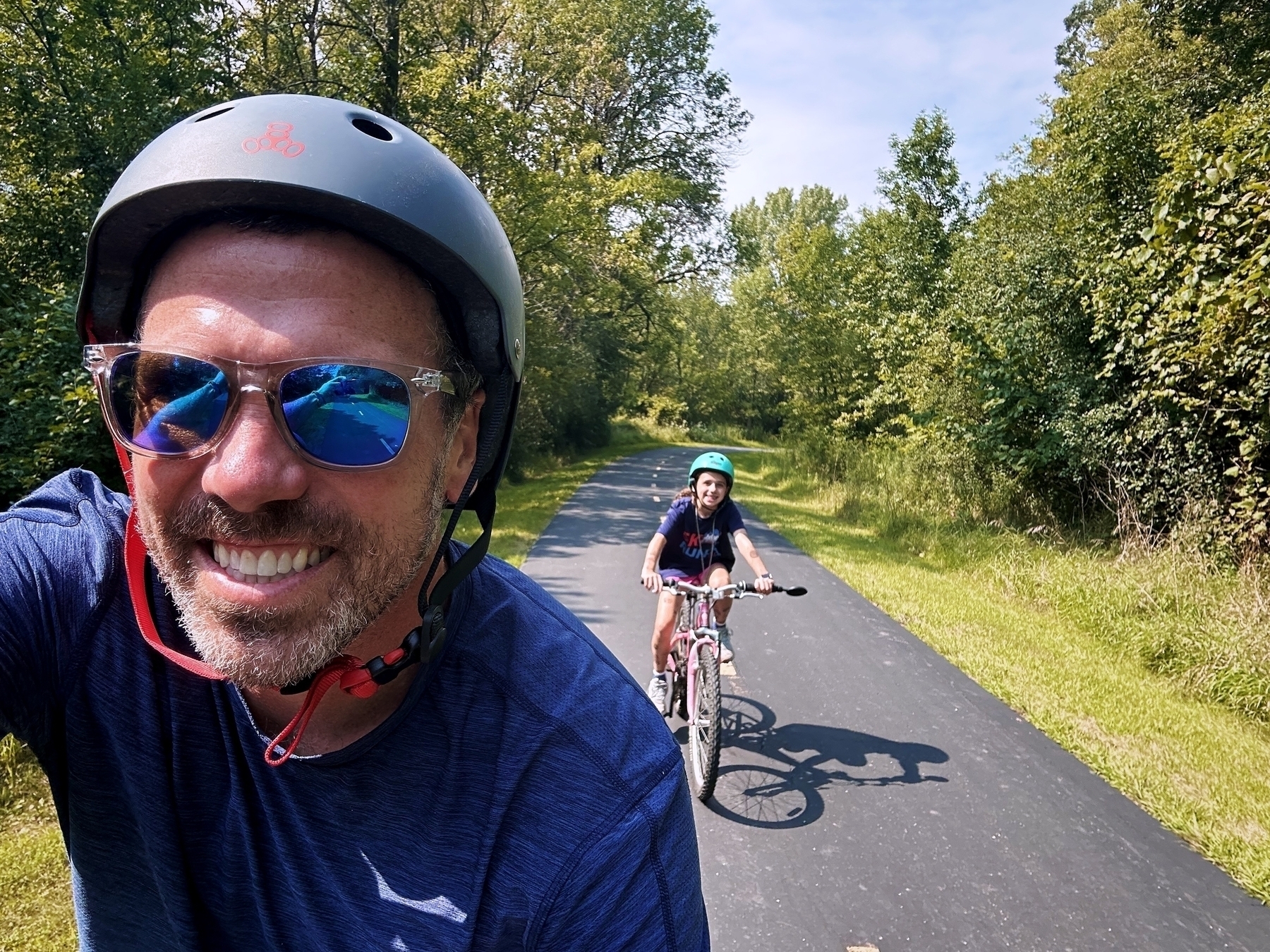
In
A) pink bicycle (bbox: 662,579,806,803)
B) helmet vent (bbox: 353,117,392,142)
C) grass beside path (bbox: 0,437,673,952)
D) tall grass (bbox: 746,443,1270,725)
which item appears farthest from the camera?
tall grass (bbox: 746,443,1270,725)

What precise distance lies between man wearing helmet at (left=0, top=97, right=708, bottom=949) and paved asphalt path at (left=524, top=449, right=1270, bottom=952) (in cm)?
258

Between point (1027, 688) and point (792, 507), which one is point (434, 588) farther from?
point (792, 507)

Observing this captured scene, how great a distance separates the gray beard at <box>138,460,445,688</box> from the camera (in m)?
1.24

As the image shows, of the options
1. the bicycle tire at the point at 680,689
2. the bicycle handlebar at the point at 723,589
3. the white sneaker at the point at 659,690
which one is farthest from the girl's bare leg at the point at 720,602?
the white sneaker at the point at 659,690

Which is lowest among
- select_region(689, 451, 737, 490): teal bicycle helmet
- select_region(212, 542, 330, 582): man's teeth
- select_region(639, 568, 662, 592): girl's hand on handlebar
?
select_region(639, 568, 662, 592): girl's hand on handlebar

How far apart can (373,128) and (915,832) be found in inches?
166

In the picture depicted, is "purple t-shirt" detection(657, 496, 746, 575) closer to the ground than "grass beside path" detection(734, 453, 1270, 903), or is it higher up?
higher up

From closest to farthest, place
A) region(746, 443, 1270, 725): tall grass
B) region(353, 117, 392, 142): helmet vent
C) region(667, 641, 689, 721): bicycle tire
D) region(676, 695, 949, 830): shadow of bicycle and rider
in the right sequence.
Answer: region(353, 117, 392, 142): helmet vent, region(676, 695, 949, 830): shadow of bicycle and rider, region(667, 641, 689, 721): bicycle tire, region(746, 443, 1270, 725): tall grass

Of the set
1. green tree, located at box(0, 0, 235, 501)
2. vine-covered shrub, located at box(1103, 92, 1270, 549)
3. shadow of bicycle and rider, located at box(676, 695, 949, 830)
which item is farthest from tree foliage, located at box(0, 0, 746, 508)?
vine-covered shrub, located at box(1103, 92, 1270, 549)

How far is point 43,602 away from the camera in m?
1.34

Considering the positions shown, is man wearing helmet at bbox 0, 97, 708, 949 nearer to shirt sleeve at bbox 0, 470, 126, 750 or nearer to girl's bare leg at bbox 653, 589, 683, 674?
shirt sleeve at bbox 0, 470, 126, 750

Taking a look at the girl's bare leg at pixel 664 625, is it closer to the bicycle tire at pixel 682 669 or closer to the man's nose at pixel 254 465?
the bicycle tire at pixel 682 669

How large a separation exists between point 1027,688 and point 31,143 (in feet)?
42.9

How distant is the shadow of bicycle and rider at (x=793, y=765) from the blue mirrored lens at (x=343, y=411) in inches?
145
